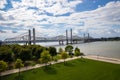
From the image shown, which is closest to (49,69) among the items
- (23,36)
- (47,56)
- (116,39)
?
(47,56)

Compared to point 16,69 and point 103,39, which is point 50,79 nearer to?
point 16,69

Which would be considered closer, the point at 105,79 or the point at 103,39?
the point at 105,79

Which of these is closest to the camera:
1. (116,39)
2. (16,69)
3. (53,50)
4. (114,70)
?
(114,70)

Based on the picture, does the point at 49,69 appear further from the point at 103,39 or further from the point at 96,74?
the point at 103,39

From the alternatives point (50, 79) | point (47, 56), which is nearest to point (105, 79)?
point (50, 79)

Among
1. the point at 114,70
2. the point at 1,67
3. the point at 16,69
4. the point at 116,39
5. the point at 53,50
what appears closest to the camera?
the point at 1,67

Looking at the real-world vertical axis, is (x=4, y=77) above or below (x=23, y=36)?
below

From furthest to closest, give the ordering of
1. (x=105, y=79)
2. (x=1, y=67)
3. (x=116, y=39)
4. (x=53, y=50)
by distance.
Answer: (x=116, y=39)
(x=53, y=50)
(x=1, y=67)
(x=105, y=79)

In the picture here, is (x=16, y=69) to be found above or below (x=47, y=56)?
below

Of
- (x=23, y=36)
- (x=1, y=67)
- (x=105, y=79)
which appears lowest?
(x=105, y=79)
